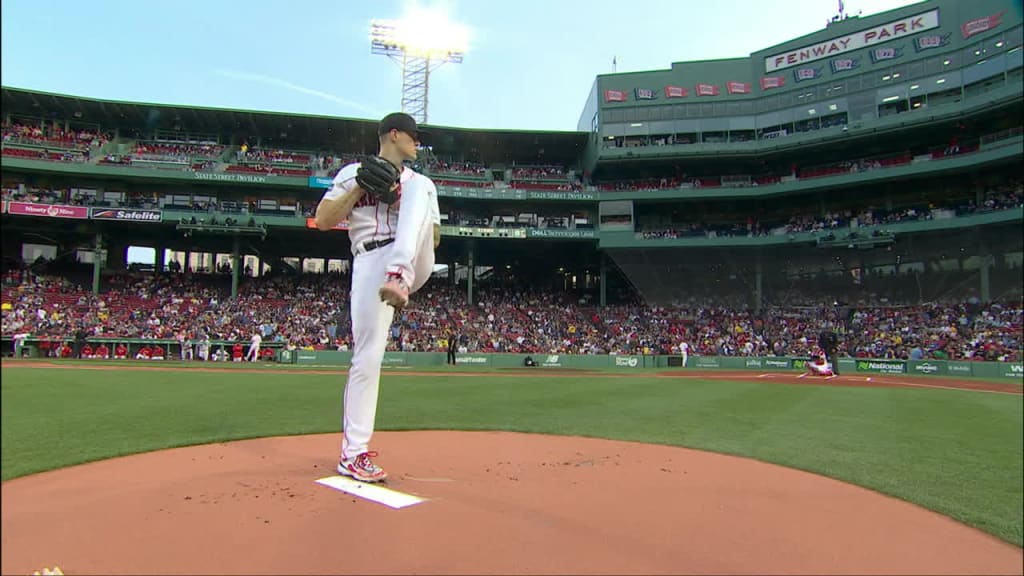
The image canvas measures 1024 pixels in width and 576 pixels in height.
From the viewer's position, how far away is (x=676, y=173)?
3938cm

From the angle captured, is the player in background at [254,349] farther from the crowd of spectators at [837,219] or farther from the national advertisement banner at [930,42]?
the national advertisement banner at [930,42]

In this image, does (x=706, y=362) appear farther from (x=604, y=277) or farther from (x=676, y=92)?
(x=676, y=92)

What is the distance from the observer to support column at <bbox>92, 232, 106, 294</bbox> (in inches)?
1166

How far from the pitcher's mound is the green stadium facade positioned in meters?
29.3

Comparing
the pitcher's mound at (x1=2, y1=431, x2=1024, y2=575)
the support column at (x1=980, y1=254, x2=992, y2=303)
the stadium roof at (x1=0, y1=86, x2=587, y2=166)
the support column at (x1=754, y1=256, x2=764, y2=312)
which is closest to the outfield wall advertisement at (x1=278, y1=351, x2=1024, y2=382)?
the support column at (x1=980, y1=254, x2=992, y2=303)

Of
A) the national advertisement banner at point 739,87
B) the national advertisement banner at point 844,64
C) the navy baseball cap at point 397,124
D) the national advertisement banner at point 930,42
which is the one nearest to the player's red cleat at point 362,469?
the navy baseball cap at point 397,124

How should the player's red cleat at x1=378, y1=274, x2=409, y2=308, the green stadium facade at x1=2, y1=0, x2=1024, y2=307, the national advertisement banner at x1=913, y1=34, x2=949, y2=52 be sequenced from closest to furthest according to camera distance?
1. the player's red cleat at x1=378, y1=274, x2=409, y2=308
2. the green stadium facade at x1=2, y1=0, x2=1024, y2=307
3. the national advertisement banner at x1=913, y1=34, x2=949, y2=52

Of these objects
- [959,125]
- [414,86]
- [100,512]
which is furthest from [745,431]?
[414,86]

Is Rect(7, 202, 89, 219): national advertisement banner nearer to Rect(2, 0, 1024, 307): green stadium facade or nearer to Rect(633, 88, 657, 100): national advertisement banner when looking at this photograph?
Rect(2, 0, 1024, 307): green stadium facade

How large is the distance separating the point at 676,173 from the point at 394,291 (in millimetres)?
38972

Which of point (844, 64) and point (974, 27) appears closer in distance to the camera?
point (974, 27)

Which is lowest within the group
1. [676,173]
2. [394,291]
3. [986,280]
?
[394,291]

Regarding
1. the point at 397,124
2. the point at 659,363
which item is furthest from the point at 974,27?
the point at 397,124

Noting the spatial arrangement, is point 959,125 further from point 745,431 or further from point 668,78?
point 745,431
